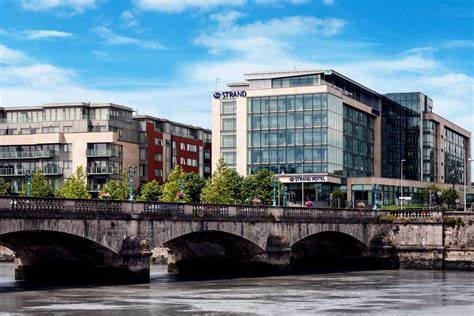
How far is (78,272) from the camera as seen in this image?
70.4 m

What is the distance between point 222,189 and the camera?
418 feet

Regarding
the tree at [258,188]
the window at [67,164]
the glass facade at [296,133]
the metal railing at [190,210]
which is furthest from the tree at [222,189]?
the window at [67,164]

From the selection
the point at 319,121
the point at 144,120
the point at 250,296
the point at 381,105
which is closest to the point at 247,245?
the point at 250,296

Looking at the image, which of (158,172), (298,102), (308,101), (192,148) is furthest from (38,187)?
(192,148)

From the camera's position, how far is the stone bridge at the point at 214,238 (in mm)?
64562

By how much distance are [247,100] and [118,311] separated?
360 ft

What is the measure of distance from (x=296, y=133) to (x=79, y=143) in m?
38.8

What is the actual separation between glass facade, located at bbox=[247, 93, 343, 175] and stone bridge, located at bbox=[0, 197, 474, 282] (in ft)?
172

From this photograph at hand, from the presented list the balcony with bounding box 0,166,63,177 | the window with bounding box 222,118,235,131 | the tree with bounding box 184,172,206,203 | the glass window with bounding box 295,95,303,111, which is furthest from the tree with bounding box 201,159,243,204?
the balcony with bounding box 0,166,63,177

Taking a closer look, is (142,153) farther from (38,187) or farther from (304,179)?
(38,187)

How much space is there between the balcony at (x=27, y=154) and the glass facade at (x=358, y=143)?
52.5m

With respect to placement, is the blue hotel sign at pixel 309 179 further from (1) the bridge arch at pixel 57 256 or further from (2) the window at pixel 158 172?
(1) the bridge arch at pixel 57 256

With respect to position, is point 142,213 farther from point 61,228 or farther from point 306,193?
point 306,193

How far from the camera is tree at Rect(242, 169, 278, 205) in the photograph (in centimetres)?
13675
